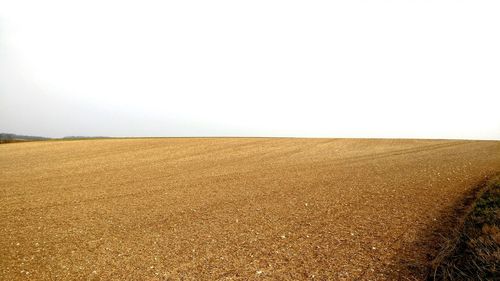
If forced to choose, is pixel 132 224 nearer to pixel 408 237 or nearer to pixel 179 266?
pixel 179 266

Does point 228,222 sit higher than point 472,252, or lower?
lower

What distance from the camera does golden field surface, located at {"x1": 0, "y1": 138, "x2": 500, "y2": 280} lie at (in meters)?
5.24

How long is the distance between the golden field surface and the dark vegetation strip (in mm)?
323

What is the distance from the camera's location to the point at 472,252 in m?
4.87

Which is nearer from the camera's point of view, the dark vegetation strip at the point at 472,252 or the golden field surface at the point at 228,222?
the dark vegetation strip at the point at 472,252

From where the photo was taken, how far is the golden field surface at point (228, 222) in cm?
524

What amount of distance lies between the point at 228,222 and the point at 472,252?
5.00m

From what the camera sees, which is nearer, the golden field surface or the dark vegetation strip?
the dark vegetation strip

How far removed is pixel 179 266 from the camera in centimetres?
529

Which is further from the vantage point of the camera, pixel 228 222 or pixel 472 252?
pixel 228 222

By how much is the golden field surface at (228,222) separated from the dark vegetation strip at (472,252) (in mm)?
323

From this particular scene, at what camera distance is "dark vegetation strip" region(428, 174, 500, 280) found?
4.47 meters

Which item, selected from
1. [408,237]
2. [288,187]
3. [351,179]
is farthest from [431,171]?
[408,237]

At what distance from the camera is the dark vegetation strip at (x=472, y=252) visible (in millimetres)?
4469
